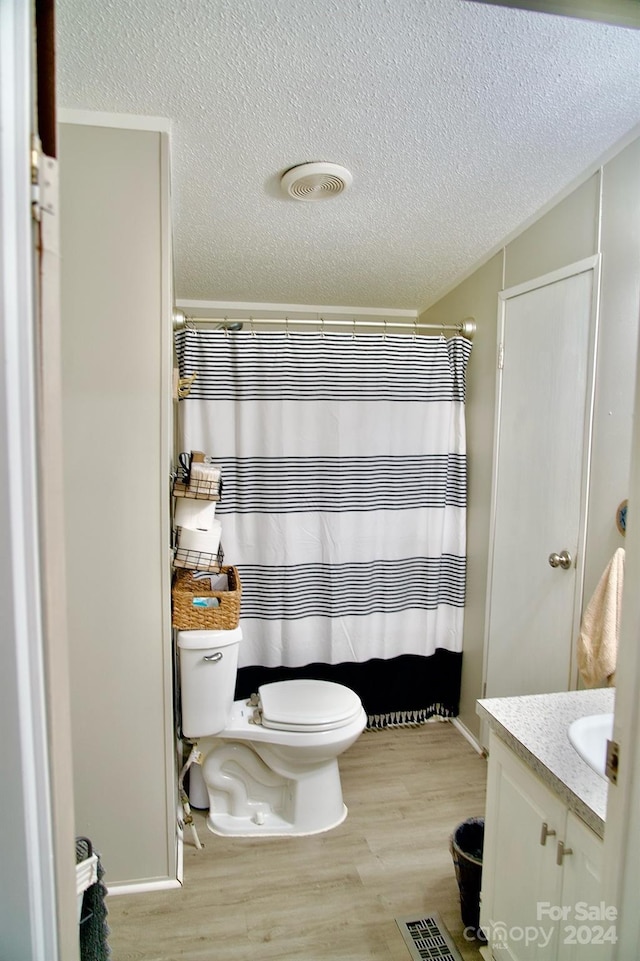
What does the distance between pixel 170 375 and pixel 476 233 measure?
1463 millimetres

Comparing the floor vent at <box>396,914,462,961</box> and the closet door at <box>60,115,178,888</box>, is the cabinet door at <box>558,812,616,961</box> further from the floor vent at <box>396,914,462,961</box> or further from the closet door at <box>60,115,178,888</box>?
the closet door at <box>60,115,178,888</box>

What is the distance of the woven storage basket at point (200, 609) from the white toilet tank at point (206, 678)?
0.03 meters

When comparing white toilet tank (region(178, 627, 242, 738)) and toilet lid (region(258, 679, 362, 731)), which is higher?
white toilet tank (region(178, 627, 242, 738))

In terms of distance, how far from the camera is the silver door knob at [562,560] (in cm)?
181

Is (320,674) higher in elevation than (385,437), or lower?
lower

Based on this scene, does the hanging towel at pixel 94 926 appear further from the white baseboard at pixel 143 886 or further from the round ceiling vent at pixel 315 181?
the round ceiling vent at pixel 315 181

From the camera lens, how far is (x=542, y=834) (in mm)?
1114

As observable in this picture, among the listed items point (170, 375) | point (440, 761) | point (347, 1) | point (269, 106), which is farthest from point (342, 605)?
point (347, 1)

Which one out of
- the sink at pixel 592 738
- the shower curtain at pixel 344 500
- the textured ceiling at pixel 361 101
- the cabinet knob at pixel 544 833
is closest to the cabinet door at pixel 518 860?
the cabinet knob at pixel 544 833

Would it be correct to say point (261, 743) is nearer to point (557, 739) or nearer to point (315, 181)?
point (557, 739)

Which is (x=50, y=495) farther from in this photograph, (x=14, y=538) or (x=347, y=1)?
(x=347, y=1)

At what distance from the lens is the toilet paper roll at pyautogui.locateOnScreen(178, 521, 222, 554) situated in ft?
5.83

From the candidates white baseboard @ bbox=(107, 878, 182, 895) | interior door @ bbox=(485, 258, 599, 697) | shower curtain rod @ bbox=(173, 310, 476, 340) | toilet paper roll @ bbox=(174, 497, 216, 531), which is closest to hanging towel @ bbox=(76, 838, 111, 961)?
white baseboard @ bbox=(107, 878, 182, 895)

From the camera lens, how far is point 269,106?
1387mm
